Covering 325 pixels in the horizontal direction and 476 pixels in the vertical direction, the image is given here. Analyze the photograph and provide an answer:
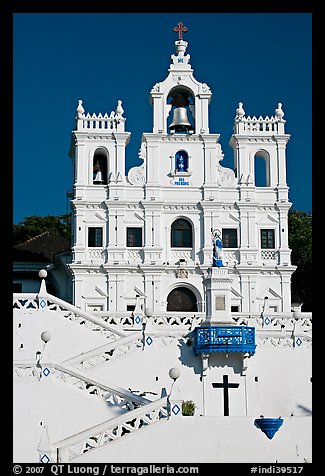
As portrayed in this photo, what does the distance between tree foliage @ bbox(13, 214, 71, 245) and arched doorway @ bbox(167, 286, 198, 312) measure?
26448mm

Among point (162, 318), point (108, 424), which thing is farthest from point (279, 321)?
point (108, 424)

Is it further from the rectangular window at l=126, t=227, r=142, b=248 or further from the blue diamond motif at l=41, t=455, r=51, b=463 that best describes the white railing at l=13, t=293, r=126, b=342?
the blue diamond motif at l=41, t=455, r=51, b=463

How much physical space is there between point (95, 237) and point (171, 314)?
867 centimetres

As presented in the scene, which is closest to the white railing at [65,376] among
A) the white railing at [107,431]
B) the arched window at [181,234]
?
the white railing at [107,431]

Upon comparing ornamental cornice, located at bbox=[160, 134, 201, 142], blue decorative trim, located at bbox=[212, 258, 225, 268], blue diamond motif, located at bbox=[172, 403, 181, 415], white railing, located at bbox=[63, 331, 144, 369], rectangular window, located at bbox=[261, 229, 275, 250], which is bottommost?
blue diamond motif, located at bbox=[172, 403, 181, 415]

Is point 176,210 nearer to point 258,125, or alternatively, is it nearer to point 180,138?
point 180,138

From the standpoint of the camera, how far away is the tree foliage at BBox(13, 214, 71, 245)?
71500 millimetres

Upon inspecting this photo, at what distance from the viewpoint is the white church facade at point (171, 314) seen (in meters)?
26.3

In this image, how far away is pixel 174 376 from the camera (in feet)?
89.6

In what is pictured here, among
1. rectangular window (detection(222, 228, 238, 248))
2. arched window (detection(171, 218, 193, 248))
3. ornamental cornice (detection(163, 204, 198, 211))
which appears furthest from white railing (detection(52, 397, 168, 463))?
ornamental cornice (detection(163, 204, 198, 211))

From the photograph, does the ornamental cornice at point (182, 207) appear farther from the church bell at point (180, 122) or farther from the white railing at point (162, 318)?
the white railing at point (162, 318)

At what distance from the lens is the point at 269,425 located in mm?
26125

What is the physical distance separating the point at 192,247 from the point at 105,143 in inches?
270

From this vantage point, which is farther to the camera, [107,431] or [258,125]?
[258,125]
